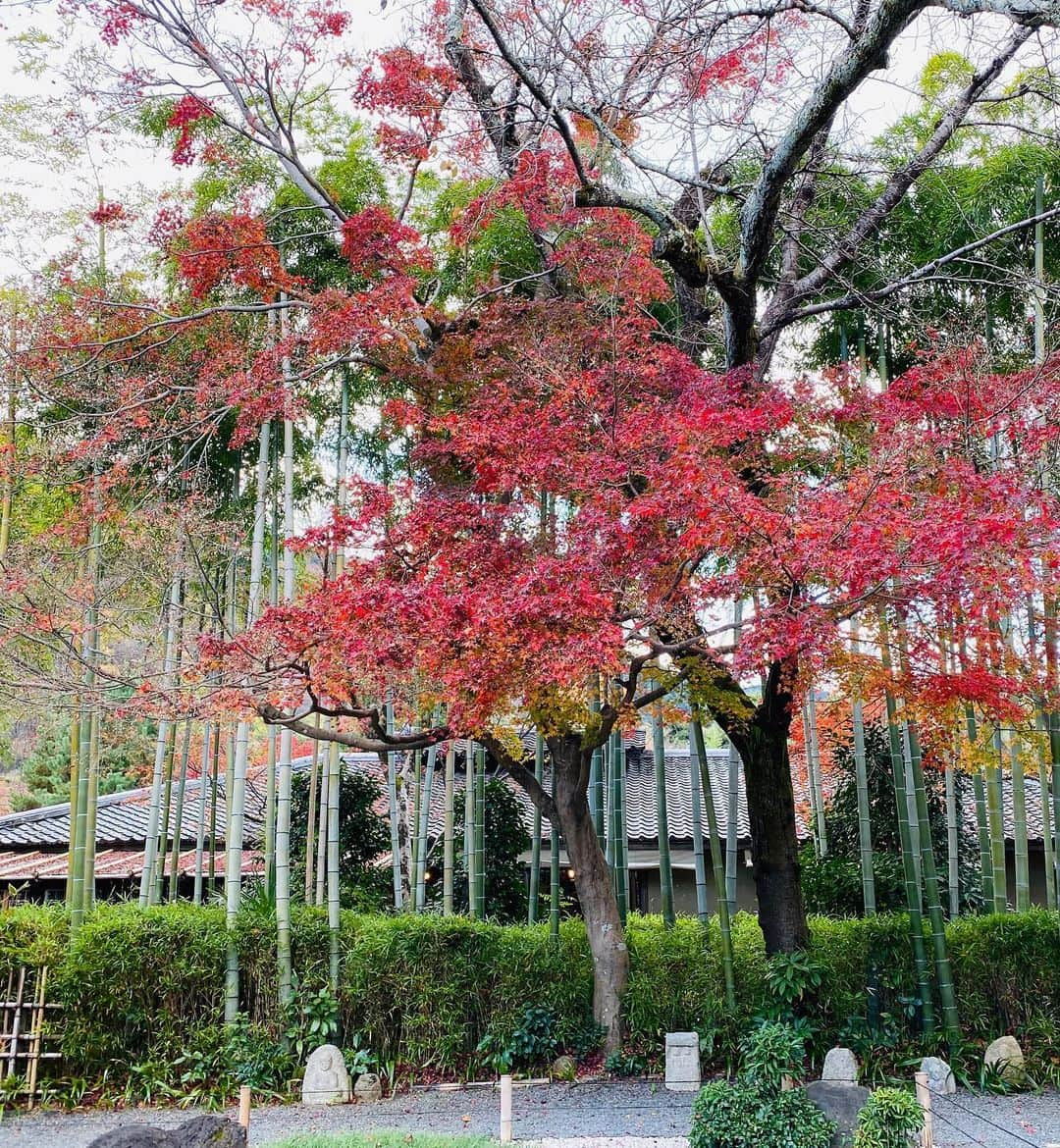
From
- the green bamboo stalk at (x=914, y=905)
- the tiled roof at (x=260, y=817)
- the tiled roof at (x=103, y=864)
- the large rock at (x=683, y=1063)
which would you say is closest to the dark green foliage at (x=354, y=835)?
the tiled roof at (x=260, y=817)

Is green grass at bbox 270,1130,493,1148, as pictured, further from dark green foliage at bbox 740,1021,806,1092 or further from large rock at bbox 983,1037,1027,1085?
large rock at bbox 983,1037,1027,1085

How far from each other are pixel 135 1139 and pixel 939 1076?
4.89 metres

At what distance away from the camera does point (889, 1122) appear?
14.8 ft

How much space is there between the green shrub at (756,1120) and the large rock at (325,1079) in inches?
112

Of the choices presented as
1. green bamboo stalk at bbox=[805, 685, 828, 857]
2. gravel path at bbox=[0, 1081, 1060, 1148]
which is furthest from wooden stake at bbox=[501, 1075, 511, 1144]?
green bamboo stalk at bbox=[805, 685, 828, 857]

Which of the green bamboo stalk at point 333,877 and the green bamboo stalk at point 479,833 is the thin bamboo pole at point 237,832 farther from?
the green bamboo stalk at point 479,833

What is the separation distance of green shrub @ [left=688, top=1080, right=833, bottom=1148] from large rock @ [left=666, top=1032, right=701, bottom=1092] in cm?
179

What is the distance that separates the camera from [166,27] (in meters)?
6.07

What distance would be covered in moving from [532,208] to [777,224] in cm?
175

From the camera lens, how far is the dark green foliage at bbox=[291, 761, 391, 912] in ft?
31.9

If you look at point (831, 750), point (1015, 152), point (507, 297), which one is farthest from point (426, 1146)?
point (1015, 152)

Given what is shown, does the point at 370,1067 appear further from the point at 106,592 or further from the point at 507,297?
the point at 507,297

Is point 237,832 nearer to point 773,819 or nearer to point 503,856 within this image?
point 503,856

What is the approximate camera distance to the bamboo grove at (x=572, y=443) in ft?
18.3
